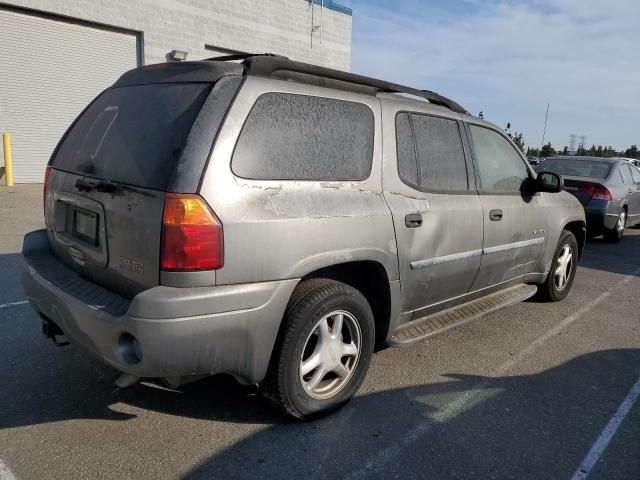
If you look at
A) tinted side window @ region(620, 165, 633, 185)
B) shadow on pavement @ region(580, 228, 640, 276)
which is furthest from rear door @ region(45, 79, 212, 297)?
tinted side window @ region(620, 165, 633, 185)

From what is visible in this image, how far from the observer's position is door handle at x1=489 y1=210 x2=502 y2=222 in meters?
3.93

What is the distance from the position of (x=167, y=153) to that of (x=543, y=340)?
3519 millimetres

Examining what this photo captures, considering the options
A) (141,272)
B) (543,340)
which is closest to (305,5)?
(543,340)

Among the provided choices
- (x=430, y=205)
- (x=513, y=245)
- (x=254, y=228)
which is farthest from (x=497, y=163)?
(x=254, y=228)

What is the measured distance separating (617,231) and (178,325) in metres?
9.60

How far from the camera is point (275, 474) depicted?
2.42 metres

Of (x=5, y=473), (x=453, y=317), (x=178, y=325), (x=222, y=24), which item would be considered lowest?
(x=5, y=473)

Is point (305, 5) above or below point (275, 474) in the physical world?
above

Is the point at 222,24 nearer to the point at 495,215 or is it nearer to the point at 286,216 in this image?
the point at 495,215

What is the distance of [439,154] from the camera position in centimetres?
361

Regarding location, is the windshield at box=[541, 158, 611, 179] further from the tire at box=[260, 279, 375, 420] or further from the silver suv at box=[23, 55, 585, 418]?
the tire at box=[260, 279, 375, 420]

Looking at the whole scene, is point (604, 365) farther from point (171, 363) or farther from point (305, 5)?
point (305, 5)

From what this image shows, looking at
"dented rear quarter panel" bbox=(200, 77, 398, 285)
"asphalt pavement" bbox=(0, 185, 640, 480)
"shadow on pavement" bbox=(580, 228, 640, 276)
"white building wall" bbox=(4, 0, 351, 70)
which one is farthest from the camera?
"white building wall" bbox=(4, 0, 351, 70)

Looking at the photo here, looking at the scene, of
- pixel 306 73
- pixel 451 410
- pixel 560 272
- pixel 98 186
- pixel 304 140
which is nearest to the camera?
pixel 98 186
